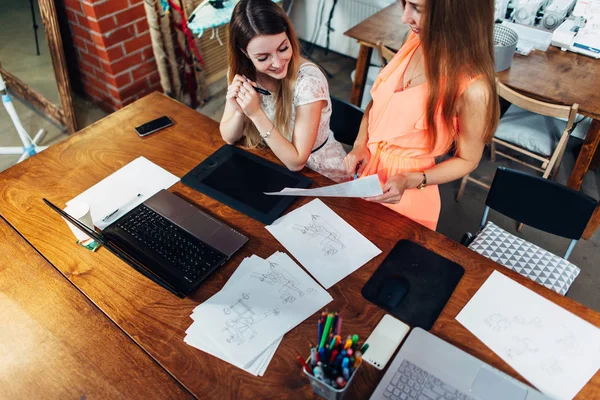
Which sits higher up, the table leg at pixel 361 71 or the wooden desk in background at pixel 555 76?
the wooden desk in background at pixel 555 76

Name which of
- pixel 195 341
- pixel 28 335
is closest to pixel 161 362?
pixel 195 341

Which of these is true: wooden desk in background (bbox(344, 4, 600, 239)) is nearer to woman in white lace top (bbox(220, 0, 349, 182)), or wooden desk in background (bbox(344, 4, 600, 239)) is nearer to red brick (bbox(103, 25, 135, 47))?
woman in white lace top (bbox(220, 0, 349, 182))

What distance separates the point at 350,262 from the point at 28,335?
2.61 feet

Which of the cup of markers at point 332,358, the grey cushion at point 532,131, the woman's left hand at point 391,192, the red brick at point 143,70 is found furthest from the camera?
the red brick at point 143,70

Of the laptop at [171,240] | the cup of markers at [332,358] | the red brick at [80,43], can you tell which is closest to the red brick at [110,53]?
the red brick at [80,43]

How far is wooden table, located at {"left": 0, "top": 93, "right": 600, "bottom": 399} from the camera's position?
98cm

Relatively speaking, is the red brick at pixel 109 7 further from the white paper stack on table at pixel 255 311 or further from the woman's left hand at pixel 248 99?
the white paper stack on table at pixel 255 311

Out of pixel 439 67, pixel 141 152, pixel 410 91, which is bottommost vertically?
pixel 141 152

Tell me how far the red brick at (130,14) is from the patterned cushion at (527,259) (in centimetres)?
219

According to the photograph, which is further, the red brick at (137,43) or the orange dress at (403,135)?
the red brick at (137,43)

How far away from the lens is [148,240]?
1243 millimetres

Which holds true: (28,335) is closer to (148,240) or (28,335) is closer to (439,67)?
(148,240)

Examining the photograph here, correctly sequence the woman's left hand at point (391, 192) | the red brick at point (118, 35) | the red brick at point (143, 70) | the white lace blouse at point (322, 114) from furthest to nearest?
the red brick at point (143, 70) → the red brick at point (118, 35) → the white lace blouse at point (322, 114) → the woman's left hand at point (391, 192)

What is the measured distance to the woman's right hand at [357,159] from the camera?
59.3 inches
